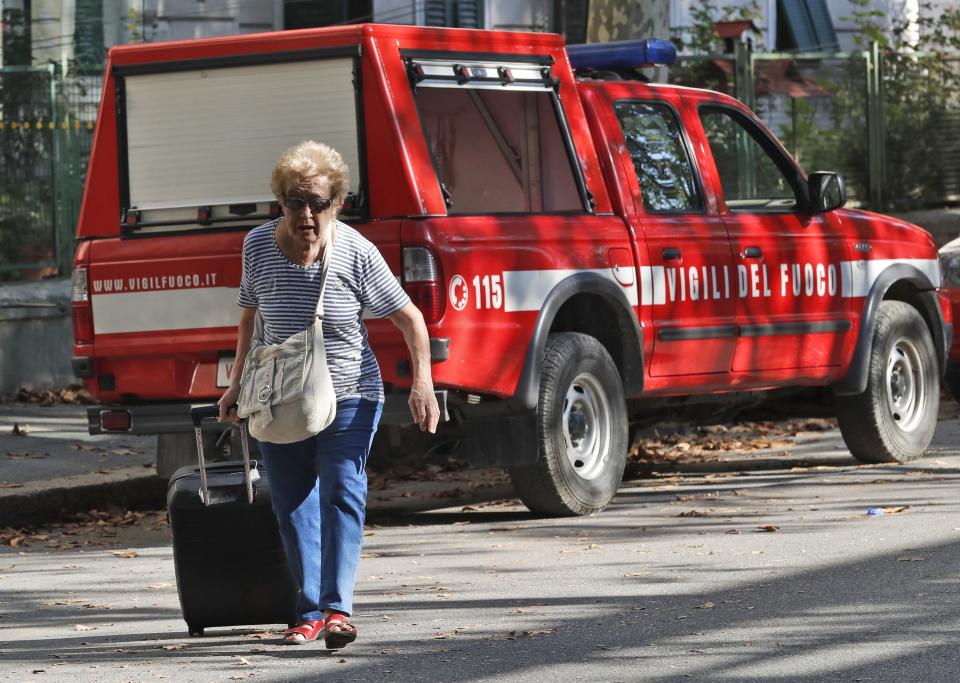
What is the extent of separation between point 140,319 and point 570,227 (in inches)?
82.4

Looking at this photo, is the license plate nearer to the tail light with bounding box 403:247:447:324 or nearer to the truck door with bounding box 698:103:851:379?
the tail light with bounding box 403:247:447:324

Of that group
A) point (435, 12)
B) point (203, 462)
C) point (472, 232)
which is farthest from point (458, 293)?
point (435, 12)

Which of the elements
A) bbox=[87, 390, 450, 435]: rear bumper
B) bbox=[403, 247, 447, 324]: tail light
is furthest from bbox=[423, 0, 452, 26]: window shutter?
bbox=[403, 247, 447, 324]: tail light

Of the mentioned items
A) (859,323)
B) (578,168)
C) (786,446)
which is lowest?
(786,446)

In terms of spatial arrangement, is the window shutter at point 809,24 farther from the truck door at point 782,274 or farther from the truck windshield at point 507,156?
the truck windshield at point 507,156

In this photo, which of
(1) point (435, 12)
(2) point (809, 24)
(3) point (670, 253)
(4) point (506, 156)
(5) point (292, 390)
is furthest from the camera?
(2) point (809, 24)

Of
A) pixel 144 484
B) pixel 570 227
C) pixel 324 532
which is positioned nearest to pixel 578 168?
pixel 570 227

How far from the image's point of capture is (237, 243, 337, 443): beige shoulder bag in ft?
20.5

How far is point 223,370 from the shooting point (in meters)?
9.27

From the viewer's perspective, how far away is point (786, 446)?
1340cm

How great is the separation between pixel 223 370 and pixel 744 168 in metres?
6.07

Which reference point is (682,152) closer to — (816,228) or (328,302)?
(816,228)

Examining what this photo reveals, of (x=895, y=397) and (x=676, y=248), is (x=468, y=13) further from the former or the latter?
(x=676, y=248)

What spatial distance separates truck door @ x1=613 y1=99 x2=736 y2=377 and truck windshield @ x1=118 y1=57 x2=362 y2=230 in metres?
1.80
